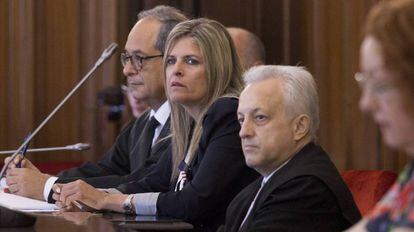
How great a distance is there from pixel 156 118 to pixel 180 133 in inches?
20.4

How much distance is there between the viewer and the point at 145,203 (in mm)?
3621

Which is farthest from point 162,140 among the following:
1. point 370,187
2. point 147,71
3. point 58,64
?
point 58,64

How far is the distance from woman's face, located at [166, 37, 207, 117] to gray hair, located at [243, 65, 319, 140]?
596mm

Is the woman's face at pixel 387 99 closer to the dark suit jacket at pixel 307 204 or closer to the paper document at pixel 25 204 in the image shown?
the dark suit jacket at pixel 307 204

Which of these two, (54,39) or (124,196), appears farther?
(54,39)

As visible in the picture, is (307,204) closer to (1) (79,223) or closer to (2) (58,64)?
(1) (79,223)

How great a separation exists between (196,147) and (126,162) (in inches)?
43.4

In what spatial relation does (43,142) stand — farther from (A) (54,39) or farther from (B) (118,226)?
(B) (118,226)

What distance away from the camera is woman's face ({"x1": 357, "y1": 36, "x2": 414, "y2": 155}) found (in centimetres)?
165

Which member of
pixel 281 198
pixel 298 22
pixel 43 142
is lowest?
pixel 43 142

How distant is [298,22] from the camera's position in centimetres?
526

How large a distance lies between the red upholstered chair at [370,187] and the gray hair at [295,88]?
1.96 feet

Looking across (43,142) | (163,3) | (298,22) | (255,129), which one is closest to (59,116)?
(43,142)

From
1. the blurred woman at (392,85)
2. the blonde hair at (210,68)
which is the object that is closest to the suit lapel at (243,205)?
the blonde hair at (210,68)
